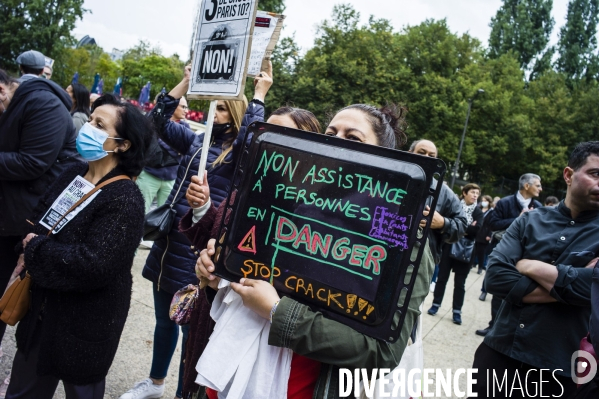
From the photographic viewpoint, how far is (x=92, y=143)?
2.58m

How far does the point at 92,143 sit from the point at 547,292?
8.18ft

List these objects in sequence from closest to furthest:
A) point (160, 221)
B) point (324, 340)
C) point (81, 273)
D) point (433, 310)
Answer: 1. point (324, 340)
2. point (81, 273)
3. point (160, 221)
4. point (433, 310)

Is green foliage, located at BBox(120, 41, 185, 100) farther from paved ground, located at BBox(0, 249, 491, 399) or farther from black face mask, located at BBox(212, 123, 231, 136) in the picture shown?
black face mask, located at BBox(212, 123, 231, 136)

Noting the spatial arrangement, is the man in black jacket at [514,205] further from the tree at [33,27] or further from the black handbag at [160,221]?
the tree at [33,27]

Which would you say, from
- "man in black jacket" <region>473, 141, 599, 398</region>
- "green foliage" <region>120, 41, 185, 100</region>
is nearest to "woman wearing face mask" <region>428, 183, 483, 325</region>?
"man in black jacket" <region>473, 141, 599, 398</region>

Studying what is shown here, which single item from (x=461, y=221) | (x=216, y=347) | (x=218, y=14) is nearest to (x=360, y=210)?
(x=216, y=347)

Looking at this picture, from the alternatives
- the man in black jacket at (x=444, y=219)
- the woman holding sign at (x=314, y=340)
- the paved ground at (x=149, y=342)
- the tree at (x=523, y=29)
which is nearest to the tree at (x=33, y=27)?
the tree at (x=523, y=29)

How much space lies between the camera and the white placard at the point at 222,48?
2.25 meters

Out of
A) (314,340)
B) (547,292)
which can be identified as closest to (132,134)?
(314,340)

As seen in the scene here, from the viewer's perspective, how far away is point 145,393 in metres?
3.42

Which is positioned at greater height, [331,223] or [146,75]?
[146,75]

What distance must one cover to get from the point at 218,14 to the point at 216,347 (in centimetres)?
158

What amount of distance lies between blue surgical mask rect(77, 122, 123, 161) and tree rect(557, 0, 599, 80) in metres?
53.4

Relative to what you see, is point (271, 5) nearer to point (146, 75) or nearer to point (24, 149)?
point (146, 75)
